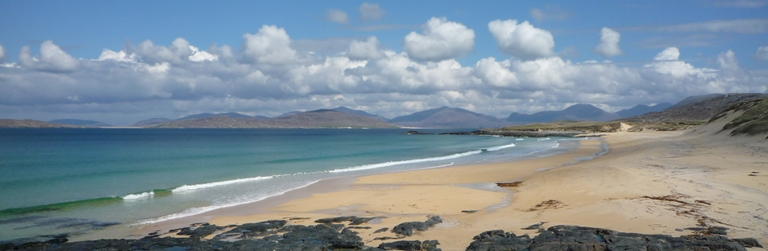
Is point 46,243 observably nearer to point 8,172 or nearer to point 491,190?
point 491,190

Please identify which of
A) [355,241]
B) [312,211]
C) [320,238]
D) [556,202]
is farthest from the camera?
[312,211]

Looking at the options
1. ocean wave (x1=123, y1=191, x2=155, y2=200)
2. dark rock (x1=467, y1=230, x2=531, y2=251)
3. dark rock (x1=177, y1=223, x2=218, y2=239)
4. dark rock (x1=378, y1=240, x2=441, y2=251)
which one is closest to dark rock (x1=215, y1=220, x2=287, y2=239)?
dark rock (x1=177, y1=223, x2=218, y2=239)

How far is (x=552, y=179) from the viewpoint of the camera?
Answer: 21.7 metres

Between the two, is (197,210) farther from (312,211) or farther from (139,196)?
(139,196)

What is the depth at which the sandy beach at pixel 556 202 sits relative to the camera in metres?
11.3

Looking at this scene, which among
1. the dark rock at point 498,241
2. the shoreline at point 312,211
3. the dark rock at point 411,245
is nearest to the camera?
the dark rock at point 498,241

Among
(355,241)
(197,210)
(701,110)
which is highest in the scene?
(701,110)

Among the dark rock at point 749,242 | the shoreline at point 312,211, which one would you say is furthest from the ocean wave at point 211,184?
the dark rock at point 749,242

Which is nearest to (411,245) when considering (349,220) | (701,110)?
(349,220)

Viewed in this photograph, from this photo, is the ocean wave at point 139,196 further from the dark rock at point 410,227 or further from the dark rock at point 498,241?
the dark rock at point 498,241

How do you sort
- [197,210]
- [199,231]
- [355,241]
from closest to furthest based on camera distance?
1. [355,241]
2. [199,231]
3. [197,210]

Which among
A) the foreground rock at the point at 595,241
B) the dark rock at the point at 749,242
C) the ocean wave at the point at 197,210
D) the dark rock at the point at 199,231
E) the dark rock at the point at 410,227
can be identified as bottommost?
the ocean wave at the point at 197,210

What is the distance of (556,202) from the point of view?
15406mm

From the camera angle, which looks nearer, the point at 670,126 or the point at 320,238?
the point at 320,238
